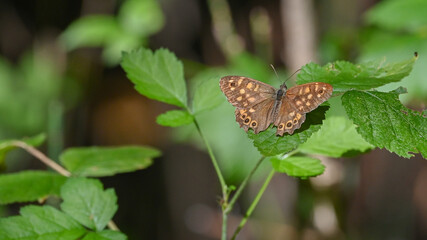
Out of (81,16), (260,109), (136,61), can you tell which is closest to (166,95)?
(136,61)

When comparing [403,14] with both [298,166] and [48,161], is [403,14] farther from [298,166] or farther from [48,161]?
[48,161]

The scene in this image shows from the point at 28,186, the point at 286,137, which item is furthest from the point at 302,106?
the point at 28,186

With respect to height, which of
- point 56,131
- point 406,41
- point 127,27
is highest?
point 127,27

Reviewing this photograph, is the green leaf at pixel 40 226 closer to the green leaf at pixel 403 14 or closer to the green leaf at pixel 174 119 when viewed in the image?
the green leaf at pixel 174 119

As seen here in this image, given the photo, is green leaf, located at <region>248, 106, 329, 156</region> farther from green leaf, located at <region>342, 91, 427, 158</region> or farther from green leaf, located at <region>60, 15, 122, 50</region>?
green leaf, located at <region>60, 15, 122, 50</region>

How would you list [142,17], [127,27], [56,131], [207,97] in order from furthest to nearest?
1. [127,27]
2. [142,17]
3. [56,131]
4. [207,97]

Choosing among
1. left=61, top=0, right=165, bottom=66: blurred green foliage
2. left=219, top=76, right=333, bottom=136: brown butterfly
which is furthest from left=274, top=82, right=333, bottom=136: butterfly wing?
left=61, top=0, right=165, bottom=66: blurred green foliage

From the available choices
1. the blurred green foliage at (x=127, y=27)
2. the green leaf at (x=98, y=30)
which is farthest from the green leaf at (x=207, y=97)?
the green leaf at (x=98, y=30)
